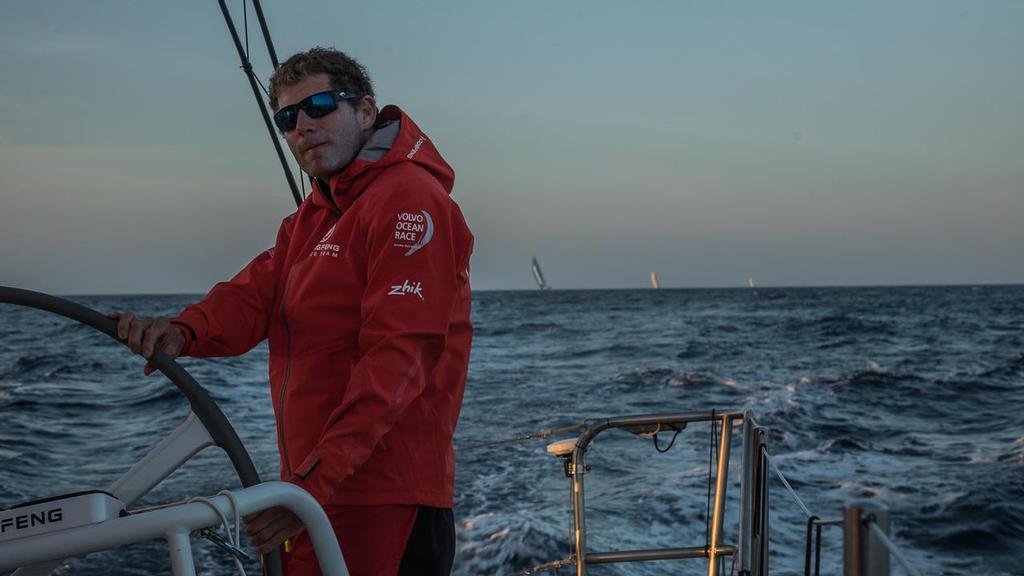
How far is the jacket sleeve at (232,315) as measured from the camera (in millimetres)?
1876

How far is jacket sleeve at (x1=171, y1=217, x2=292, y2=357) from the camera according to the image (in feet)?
6.15

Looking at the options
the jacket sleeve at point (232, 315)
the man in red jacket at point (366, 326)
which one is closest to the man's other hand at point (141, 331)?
the man in red jacket at point (366, 326)

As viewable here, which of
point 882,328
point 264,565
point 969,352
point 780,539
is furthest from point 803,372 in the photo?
point 264,565

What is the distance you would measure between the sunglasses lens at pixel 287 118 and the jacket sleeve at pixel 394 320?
9.1 inches

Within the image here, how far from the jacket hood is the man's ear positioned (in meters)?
0.02

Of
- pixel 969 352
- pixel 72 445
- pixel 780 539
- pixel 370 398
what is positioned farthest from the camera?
pixel 969 352

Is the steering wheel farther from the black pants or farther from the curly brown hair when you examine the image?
the curly brown hair

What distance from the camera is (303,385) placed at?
1768mm

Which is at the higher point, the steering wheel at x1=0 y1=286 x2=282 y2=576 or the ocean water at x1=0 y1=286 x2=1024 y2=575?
the steering wheel at x1=0 y1=286 x2=282 y2=576

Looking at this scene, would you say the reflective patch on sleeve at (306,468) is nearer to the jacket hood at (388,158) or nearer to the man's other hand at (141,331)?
the man's other hand at (141,331)

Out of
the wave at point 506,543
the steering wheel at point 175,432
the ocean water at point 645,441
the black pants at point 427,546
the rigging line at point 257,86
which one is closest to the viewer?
the steering wheel at point 175,432

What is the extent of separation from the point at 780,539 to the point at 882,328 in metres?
23.3

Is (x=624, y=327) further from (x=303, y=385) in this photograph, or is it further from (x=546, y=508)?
(x=303, y=385)

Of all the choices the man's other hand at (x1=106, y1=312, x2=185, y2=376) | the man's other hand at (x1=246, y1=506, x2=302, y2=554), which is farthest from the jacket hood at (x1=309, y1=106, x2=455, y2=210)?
the man's other hand at (x1=246, y1=506, x2=302, y2=554)
